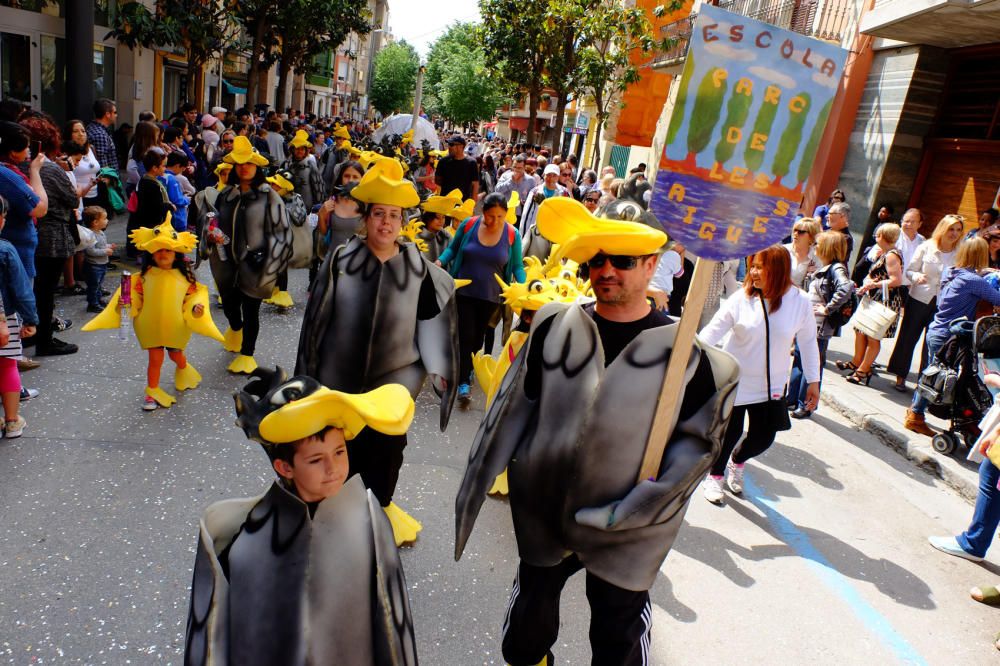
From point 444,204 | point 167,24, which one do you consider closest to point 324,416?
point 444,204

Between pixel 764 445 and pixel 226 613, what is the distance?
3.88 metres

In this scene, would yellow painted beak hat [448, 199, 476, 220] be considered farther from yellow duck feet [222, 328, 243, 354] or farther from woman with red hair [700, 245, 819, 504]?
woman with red hair [700, 245, 819, 504]

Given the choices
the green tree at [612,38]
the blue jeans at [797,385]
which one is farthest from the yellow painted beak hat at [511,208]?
the green tree at [612,38]

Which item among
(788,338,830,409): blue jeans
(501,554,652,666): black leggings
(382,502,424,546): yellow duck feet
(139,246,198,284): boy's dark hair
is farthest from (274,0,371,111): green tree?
(501,554,652,666): black leggings

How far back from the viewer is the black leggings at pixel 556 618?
2594 mm

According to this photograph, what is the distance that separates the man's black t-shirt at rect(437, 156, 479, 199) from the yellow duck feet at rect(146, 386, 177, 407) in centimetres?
614

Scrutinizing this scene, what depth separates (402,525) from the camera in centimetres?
401

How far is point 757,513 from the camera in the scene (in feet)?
16.3

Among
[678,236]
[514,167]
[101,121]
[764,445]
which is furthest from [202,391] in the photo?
[514,167]

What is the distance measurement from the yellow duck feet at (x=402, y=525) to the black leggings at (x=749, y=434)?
1992mm

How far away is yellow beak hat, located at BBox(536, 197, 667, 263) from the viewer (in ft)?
7.74

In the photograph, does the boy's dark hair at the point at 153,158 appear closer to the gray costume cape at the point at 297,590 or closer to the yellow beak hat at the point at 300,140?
the yellow beak hat at the point at 300,140

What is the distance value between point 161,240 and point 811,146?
436cm

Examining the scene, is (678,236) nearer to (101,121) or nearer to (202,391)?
(202,391)
